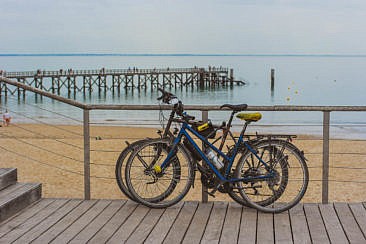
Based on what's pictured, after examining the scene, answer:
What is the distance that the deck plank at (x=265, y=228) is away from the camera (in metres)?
4.17

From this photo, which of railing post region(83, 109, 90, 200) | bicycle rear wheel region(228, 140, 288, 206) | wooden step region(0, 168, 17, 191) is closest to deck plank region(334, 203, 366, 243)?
bicycle rear wheel region(228, 140, 288, 206)

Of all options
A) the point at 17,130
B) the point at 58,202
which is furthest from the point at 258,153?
the point at 17,130

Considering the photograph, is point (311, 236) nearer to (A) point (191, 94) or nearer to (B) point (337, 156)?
(B) point (337, 156)

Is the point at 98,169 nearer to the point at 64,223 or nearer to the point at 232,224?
the point at 64,223

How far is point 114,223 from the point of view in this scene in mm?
4578

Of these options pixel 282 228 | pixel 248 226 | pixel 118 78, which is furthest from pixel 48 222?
pixel 118 78

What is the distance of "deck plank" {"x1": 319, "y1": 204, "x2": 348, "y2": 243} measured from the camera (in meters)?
4.18

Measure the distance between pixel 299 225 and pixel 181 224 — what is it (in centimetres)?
86

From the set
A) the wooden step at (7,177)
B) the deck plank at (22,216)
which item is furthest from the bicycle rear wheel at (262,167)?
the wooden step at (7,177)

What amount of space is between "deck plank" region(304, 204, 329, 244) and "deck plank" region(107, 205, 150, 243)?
125cm

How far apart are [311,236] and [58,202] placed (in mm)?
2186

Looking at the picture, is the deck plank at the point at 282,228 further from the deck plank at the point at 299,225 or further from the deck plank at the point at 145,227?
the deck plank at the point at 145,227

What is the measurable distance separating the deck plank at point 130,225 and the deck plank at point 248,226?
76cm

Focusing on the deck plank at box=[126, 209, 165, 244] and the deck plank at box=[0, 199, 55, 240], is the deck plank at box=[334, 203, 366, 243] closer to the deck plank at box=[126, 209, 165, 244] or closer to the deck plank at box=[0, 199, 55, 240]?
the deck plank at box=[126, 209, 165, 244]
